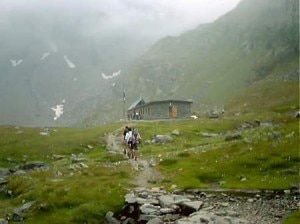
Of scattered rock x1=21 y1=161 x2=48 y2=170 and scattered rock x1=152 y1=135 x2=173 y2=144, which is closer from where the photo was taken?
scattered rock x1=21 y1=161 x2=48 y2=170

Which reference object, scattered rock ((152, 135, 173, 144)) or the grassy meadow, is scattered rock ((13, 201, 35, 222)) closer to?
the grassy meadow

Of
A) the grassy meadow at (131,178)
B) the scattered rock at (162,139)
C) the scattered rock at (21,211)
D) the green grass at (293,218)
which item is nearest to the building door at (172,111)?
the scattered rock at (162,139)

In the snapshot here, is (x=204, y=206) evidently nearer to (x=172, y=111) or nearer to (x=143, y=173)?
(x=143, y=173)

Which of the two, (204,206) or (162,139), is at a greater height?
(162,139)

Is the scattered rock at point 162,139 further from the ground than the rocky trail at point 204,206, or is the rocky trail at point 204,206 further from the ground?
the scattered rock at point 162,139

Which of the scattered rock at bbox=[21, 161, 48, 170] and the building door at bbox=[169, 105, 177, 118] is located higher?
the building door at bbox=[169, 105, 177, 118]

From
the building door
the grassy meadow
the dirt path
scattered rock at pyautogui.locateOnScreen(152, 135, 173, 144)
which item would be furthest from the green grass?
the building door

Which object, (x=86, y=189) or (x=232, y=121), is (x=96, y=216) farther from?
(x=232, y=121)

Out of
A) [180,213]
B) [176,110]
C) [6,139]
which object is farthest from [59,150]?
[176,110]

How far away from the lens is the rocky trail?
104 ft

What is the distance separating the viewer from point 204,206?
3481 cm

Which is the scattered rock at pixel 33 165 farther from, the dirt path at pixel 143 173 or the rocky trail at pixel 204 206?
the rocky trail at pixel 204 206

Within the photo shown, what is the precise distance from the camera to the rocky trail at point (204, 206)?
104 ft

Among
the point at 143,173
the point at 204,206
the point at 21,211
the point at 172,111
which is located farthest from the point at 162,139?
the point at 172,111
